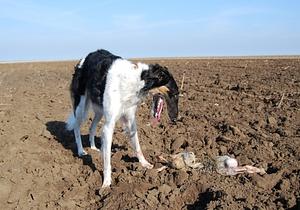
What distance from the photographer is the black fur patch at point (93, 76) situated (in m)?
7.66

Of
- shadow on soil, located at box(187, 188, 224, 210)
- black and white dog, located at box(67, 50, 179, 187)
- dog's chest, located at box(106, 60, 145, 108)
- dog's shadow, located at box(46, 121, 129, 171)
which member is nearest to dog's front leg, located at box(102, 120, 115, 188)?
black and white dog, located at box(67, 50, 179, 187)

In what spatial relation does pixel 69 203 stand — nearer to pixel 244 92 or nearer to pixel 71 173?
pixel 71 173

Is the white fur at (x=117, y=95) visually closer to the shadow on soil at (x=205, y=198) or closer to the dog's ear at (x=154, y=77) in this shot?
the dog's ear at (x=154, y=77)

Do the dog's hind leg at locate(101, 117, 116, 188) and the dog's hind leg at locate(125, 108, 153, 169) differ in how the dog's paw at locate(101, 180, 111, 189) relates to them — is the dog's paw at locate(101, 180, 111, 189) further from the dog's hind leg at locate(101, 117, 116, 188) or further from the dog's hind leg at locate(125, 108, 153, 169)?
the dog's hind leg at locate(125, 108, 153, 169)

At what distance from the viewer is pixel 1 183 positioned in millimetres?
7367

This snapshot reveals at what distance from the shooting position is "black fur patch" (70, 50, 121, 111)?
7.66m

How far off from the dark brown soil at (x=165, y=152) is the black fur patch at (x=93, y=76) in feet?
3.35

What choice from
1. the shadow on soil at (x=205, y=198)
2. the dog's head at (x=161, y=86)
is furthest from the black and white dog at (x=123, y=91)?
the shadow on soil at (x=205, y=198)

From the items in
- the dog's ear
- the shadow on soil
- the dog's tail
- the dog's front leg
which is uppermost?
the dog's ear

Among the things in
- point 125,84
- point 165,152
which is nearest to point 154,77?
point 125,84

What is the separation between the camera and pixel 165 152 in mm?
8555

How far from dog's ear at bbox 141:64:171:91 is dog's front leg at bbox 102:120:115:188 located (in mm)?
743

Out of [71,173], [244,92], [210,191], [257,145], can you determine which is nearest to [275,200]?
[210,191]

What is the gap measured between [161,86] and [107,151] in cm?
119
